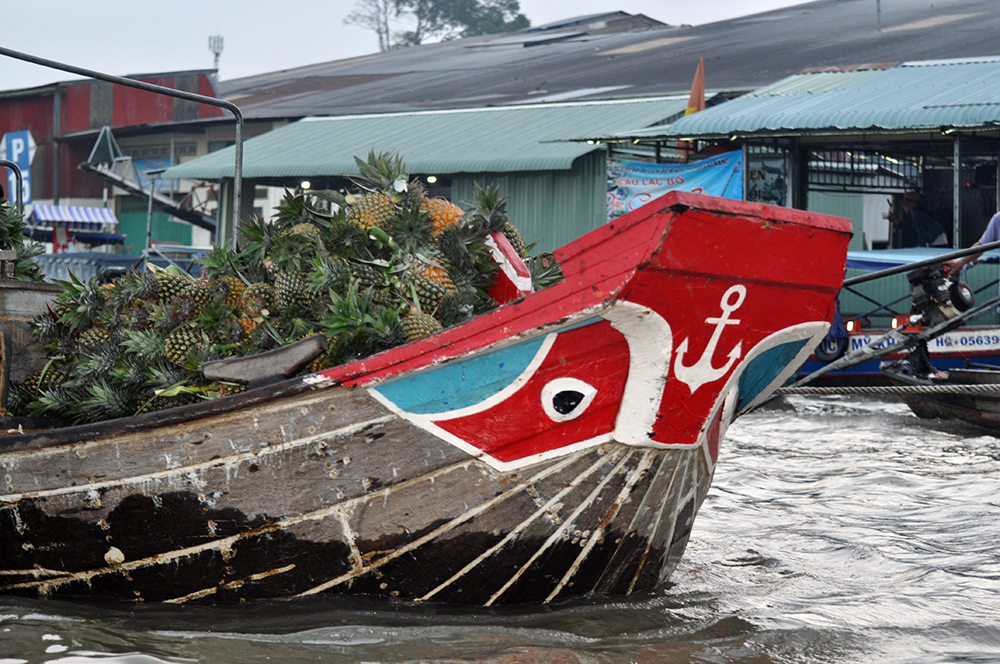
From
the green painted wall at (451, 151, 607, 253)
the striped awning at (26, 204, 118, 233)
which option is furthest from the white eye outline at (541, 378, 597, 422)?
the striped awning at (26, 204, 118, 233)

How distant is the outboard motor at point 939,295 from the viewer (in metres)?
7.77

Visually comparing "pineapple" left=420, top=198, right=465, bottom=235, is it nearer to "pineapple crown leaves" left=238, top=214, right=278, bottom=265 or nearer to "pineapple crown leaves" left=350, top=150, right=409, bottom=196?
"pineapple crown leaves" left=350, top=150, right=409, bottom=196

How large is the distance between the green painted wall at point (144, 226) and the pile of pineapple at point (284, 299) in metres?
20.6

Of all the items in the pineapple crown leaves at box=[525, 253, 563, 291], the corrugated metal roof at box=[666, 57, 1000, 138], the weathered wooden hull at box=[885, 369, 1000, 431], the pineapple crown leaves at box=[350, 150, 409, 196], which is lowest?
the weathered wooden hull at box=[885, 369, 1000, 431]

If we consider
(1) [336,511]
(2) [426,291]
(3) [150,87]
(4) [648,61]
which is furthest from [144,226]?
(1) [336,511]

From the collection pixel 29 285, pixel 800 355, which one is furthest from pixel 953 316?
pixel 29 285

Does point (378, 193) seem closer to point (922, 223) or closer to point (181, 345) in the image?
point (181, 345)

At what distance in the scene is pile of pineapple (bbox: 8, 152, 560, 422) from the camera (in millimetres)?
3525

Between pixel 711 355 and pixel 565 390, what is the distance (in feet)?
1.48

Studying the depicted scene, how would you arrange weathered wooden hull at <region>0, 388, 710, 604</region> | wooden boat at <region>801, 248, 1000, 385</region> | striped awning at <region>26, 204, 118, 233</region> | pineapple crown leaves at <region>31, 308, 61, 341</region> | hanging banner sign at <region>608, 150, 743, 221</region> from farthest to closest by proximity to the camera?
1. striped awning at <region>26, 204, 118, 233</region>
2. hanging banner sign at <region>608, 150, 743, 221</region>
3. wooden boat at <region>801, 248, 1000, 385</region>
4. pineapple crown leaves at <region>31, 308, 61, 341</region>
5. weathered wooden hull at <region>0, 388, 710, 604</region>

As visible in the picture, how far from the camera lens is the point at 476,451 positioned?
315cm

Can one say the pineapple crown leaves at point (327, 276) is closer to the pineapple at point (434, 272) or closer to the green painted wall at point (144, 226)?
the pineapple at point (434, 272)

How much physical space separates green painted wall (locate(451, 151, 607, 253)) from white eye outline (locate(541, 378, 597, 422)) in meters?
11.7

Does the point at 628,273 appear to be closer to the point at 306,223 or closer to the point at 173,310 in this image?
the point at 306,223
